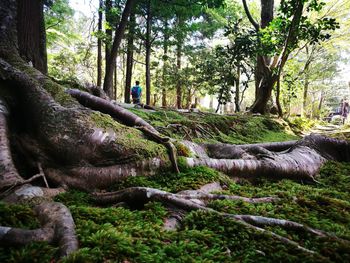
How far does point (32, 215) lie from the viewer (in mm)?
1949

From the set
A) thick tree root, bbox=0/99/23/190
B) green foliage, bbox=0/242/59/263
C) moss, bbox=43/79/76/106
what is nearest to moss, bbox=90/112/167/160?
moss, bbox=43/79/76/106

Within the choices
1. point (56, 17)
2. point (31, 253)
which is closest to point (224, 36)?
point (31, 253)

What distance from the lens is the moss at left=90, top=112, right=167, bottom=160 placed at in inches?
120

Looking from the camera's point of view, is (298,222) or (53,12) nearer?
(298,222)

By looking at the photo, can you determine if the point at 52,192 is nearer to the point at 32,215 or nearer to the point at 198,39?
the point at 32,215

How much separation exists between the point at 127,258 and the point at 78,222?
535 millimetres

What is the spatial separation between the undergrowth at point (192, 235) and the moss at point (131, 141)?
2.41ft

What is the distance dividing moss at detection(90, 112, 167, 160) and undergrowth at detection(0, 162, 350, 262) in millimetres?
734

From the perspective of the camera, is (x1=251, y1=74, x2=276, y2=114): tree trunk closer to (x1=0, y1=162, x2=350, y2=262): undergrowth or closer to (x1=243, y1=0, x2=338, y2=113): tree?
(x1=243, y1=0, x2=338, y2=113): tree

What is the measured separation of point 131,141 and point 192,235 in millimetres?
1531

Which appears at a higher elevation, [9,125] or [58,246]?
[9,125]

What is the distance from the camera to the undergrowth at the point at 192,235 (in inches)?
61.1

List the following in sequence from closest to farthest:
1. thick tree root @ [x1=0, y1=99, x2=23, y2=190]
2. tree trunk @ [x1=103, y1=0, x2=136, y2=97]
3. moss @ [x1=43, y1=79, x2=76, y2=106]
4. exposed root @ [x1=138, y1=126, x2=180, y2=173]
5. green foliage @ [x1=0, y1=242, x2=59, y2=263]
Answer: green foliage @ [x1=0, y1=242, x2=59, y2=263]
thick tree root @ [x1=0, y1=99, x2=23, y2=190]
exposed root @ [x1=138, y1=126, x2=180, y2=173]
moss @ [x1=43, y1=79, x2=76, y2=106]
tree trunk @ [x1=103, y1=0, x2=136, y2=97]

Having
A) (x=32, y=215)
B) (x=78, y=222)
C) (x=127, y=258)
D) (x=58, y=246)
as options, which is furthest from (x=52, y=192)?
(x=127, y=258)
